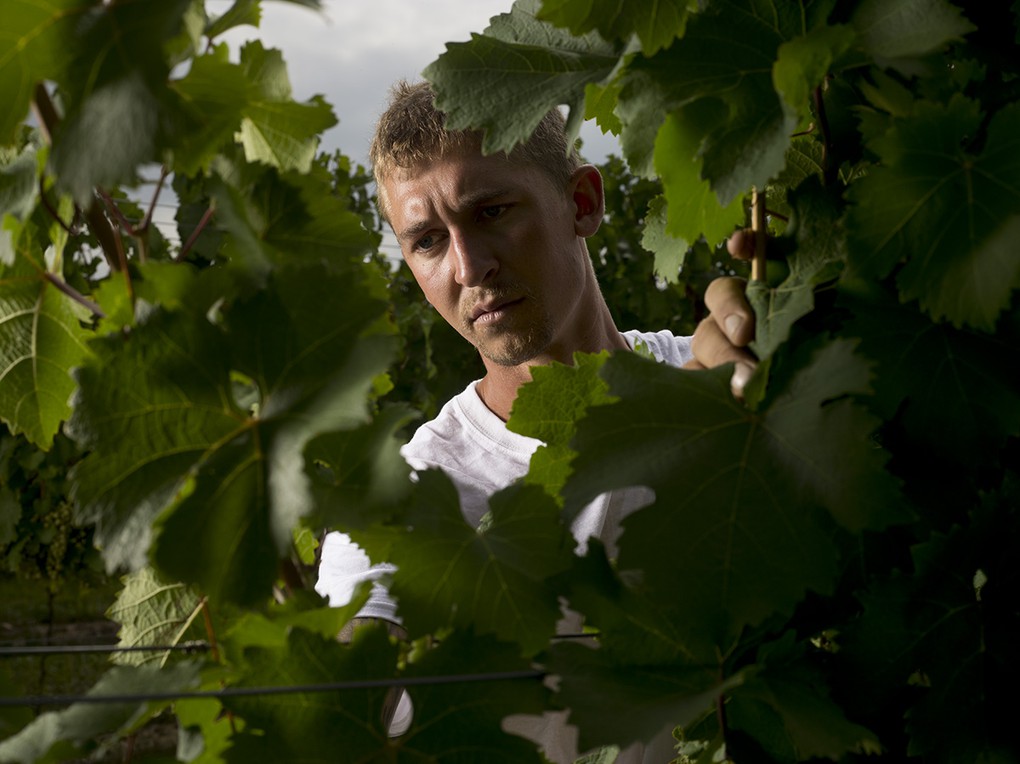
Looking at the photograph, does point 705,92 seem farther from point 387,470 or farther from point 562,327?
point 562,327

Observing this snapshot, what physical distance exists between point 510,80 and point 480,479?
3.82 feet

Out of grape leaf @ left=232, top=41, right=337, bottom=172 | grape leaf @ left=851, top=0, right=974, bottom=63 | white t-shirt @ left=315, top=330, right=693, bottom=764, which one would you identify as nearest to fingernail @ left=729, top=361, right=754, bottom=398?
grape leaf @ left=851, top=0, right=974, bottom=63

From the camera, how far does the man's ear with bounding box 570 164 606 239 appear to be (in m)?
2.14

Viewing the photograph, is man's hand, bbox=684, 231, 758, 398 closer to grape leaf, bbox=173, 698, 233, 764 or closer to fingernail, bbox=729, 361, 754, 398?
fingernail, bbox=729, 361, 754, 398

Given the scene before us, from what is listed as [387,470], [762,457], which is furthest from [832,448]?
[387,470]

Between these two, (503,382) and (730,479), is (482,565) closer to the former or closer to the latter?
(730,479)

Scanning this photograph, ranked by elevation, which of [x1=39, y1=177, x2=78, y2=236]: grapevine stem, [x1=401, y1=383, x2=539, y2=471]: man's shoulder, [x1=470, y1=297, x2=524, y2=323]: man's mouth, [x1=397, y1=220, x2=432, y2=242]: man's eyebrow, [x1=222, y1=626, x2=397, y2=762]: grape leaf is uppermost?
[x1=39, y1=177, x2=78, y2=236]: grapevine stem

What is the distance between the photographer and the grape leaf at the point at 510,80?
810 millimetres

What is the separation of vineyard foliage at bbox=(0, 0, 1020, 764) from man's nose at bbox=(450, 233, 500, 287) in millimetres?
1004

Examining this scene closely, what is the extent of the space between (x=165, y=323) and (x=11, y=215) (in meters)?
0.15

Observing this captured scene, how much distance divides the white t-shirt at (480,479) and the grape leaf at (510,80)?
713 mm

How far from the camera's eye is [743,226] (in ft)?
2.85

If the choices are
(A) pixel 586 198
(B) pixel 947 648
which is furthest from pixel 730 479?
(A) pixel 586 198

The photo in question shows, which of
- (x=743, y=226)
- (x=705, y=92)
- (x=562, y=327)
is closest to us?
(x=705, y=92)
